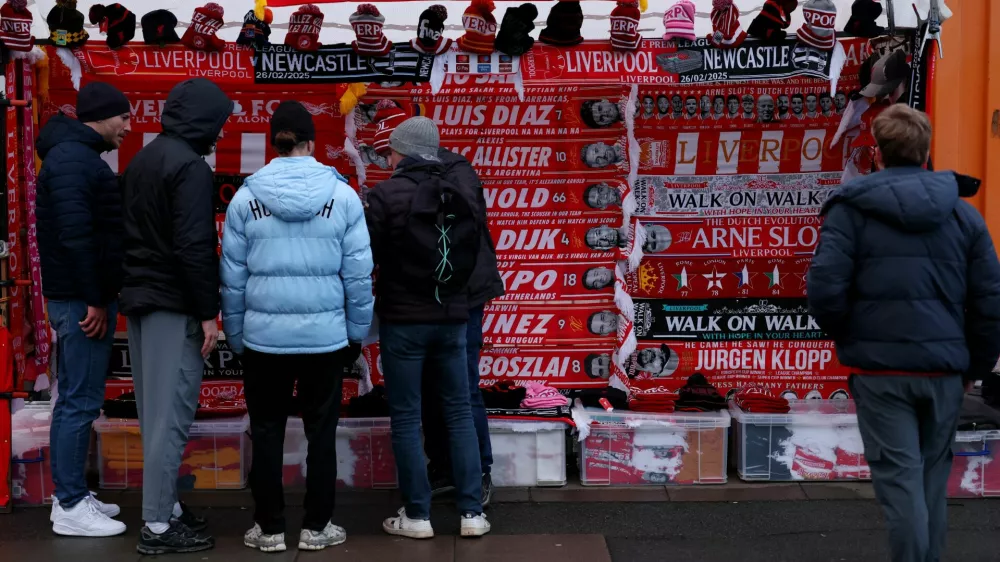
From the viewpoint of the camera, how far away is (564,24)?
18.5 ft

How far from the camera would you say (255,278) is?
454 cm

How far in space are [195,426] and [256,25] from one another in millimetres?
2064

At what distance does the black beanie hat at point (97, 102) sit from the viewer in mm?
4961

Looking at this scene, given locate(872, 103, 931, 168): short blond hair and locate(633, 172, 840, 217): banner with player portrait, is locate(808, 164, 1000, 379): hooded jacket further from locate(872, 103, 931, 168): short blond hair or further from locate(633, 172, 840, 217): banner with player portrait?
locate(633, 172, 840, 217): banner with player portrait

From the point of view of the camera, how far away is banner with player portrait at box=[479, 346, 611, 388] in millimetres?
6328

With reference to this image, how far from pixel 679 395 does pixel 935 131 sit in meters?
2.29

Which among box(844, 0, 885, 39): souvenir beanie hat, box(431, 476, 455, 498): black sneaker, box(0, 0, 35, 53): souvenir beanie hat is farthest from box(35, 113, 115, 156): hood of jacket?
box(844, 0, 885, 39): souvenir beanie hat

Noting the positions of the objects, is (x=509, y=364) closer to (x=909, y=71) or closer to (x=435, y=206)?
(x=435, y=206)

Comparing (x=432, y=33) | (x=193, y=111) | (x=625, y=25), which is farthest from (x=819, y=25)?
(x=193, y=111)

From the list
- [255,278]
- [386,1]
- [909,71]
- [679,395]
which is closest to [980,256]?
[909,71]

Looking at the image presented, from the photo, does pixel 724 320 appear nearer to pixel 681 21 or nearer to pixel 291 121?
pixel 681 21

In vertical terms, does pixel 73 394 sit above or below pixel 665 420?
above

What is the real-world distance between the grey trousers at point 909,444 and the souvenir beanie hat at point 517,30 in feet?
8.31

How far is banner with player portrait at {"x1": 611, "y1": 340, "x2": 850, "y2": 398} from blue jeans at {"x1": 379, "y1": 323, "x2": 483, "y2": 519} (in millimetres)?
1589
